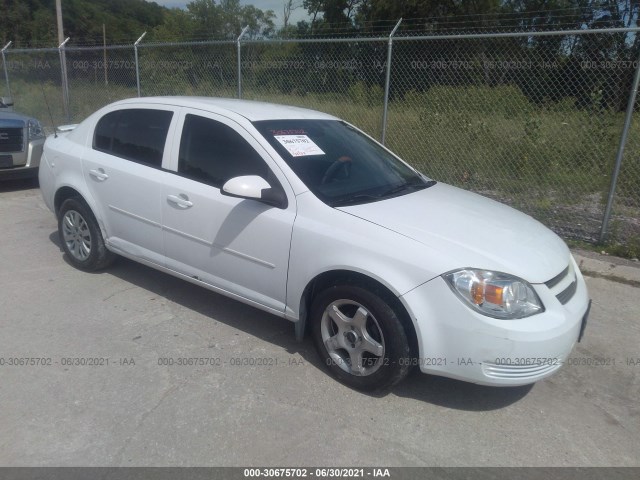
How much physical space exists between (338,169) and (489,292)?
1462mm

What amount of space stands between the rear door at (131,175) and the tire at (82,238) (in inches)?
7.4

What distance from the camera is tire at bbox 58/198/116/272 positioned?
488cm

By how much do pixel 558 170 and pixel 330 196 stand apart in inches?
215

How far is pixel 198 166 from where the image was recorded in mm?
4031

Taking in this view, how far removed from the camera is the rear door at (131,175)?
14.0 ft

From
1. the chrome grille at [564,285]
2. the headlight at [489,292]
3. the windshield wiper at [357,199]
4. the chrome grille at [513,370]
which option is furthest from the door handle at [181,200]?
the chrome grille at [564,285]

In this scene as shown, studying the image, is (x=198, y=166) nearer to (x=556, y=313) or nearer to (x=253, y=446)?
(x=253, y=446)

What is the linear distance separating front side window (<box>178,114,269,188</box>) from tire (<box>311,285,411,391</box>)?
1016 mm

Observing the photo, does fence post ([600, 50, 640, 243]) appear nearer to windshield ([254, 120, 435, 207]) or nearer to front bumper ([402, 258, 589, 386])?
windshield ([254, 120, 435, 207])

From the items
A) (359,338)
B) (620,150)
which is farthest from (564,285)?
(620,150)

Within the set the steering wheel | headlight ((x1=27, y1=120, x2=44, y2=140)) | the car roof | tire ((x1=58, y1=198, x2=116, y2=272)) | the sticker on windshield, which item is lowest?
tire ((x1=58, y1=198, x2=116, y2=272))

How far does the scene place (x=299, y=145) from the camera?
3852 mm

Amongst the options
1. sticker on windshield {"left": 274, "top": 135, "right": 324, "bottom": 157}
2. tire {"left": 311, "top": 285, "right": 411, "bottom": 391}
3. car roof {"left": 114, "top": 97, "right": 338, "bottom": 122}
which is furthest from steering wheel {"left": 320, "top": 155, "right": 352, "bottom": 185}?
tire {"left": 311, "top": 285, "right": 411, "bottom": 391}

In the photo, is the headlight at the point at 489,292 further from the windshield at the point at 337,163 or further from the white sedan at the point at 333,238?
the windshield at the point at 337,163
